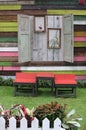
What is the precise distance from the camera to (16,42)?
13.2 meters

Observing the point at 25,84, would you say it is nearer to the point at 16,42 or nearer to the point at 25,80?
the point at 25,80

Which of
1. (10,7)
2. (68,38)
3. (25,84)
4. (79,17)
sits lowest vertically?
(25,84)

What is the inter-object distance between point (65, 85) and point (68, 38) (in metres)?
2.09

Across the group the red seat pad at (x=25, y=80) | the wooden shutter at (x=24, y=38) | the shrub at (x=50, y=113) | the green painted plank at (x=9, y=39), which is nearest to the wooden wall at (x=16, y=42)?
the green painted plank at (x=9, y=39)

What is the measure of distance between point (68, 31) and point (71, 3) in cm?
106

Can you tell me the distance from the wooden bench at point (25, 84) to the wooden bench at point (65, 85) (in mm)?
694

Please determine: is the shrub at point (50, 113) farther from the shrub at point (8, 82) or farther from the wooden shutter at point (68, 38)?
the shrub at point (8, 82)

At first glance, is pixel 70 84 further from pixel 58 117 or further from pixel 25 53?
pixel 58 117

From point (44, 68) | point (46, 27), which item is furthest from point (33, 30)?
point (44, 68)

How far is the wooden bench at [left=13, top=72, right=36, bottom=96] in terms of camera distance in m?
11.5

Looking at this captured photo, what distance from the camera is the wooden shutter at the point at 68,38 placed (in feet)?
Answer: 41.4

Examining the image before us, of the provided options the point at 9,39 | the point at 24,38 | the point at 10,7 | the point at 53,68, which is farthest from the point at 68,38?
the point at 10,7

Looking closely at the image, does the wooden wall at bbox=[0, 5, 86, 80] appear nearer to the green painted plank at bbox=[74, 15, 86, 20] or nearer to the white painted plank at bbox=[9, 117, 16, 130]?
the green painted plank at bbox=[74, 15, 86, 20]

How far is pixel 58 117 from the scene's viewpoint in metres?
6.19
